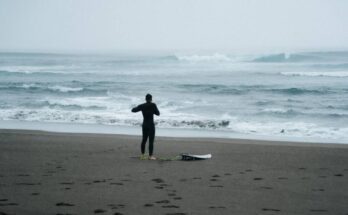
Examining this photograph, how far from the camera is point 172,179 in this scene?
8.02 meters

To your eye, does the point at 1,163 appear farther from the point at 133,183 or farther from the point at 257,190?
the point at 257,190

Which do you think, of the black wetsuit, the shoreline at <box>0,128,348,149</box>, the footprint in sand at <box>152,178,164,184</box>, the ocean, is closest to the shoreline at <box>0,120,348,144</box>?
the ocean

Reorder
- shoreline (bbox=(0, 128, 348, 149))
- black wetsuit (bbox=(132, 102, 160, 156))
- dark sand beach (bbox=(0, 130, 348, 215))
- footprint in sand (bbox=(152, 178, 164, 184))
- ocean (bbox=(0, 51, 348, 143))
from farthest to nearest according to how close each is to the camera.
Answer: ocean (bbox=(0, 51, 348, 143)) < shoreline (bbox=(0, 128, 348, 149)) < black wetsuit (bbox=(132, 102, 160, 156)) < footprint in sand (bbox=(152, 178, 164, 184)) < dark sand beach (bbox=(0, 130, 348, 215))

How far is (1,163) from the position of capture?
9.41m

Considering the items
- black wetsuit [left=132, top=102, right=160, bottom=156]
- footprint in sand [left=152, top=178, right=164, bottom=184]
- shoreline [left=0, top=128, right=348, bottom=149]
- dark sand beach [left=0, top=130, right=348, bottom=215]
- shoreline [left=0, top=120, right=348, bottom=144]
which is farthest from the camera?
shoreline [left=0, top=120, right=348, bottom=144]

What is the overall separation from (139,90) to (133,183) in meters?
24.0

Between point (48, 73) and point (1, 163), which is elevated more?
point (48, 73)

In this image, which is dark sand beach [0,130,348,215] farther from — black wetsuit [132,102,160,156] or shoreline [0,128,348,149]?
black wetsuit [132,102,160,156]

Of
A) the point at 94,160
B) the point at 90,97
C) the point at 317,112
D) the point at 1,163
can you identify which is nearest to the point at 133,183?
the point at 94,160

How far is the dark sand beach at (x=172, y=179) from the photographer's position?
618 cm

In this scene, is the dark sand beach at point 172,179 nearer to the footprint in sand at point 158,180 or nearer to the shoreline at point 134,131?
the footprint in sand at point 158,180

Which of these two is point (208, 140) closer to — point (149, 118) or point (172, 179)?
point (149, 118)

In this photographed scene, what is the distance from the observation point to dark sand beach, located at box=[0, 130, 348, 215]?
20.3 feet

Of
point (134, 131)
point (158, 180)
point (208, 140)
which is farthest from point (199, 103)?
point (158, 180)
